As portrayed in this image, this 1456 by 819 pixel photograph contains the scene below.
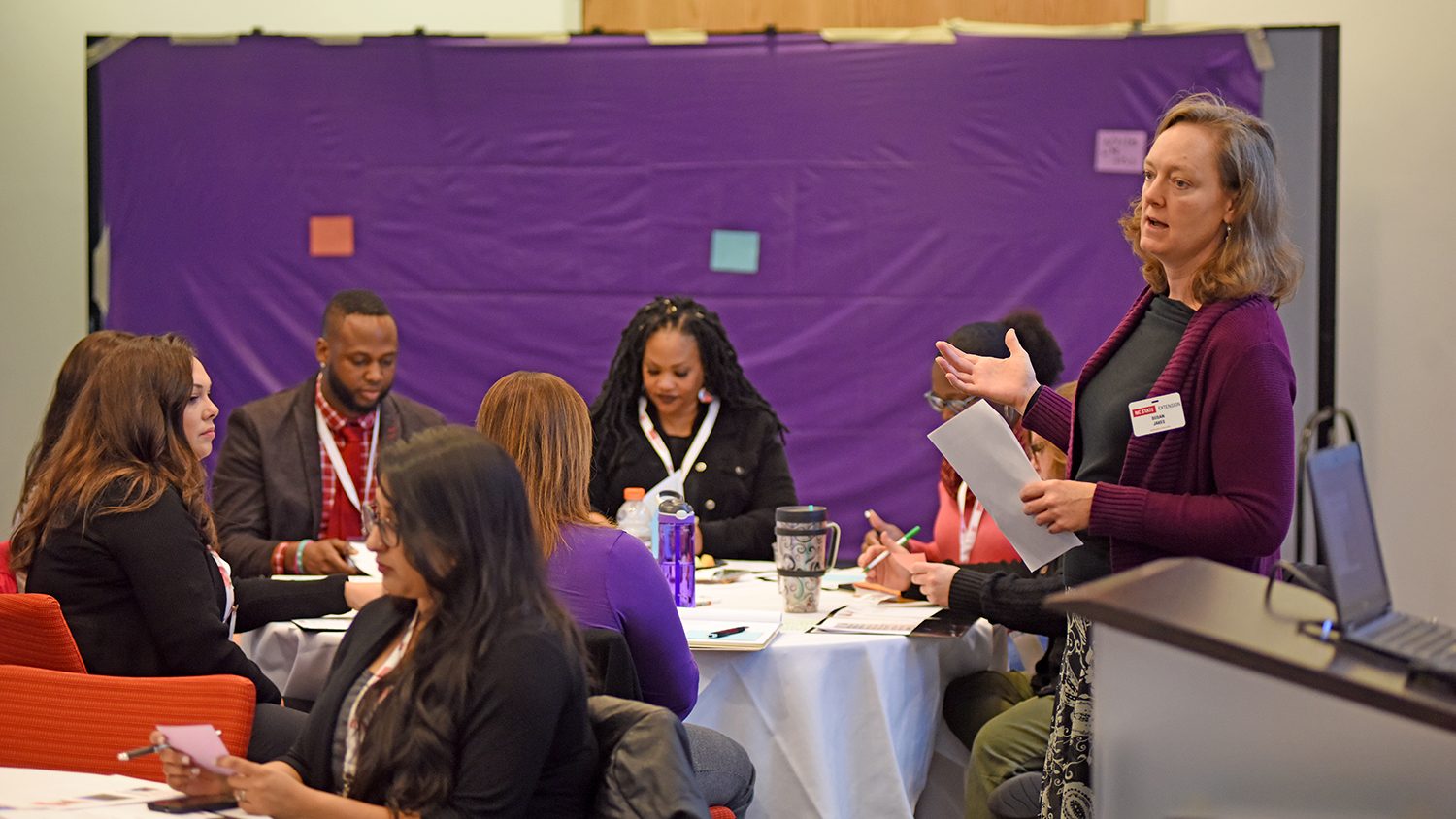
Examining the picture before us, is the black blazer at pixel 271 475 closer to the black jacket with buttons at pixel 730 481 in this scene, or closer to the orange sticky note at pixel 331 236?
the black jacket with buttons at pixel 730 481

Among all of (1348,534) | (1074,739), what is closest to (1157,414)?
(1074,739)

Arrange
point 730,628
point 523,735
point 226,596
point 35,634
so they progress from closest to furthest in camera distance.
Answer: point 523,735, point 35,634, point 226,596, point 730,628

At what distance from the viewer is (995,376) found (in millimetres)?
2430

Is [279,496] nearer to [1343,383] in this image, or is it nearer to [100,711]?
[100,711]

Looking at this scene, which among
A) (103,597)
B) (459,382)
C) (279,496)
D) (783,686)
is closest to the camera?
(103,597)

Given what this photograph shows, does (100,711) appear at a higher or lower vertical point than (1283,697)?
lower

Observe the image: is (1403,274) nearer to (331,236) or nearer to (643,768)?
(331,236)

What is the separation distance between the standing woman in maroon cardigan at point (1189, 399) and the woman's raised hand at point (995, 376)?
0.18m

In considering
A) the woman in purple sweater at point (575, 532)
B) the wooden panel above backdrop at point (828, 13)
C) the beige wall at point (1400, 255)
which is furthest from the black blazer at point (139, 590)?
the beige wall at point (1400, 255)

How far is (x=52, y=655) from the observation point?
2246 millimetres

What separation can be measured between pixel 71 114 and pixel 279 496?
8.56 feet

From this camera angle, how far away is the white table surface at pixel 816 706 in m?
2.72

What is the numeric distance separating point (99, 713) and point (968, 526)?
2.12 metres

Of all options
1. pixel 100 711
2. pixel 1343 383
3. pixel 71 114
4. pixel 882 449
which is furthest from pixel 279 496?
pixel 1343 383
